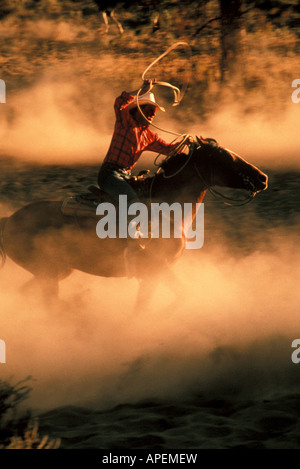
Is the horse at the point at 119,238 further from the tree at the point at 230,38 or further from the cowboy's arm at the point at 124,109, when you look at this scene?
the tree at the point at 230,38

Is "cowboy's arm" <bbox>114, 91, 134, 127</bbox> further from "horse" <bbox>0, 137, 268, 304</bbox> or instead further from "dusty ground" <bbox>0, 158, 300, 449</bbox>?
"dusty ground" <bbox>0, 158, 300, 449</bbox>

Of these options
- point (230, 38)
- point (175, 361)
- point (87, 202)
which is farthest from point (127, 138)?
point (230, 38)

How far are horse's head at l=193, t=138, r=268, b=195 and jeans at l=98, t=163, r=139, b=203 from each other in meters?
0.76

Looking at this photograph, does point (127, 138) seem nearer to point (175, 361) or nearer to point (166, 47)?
point (175, 361)

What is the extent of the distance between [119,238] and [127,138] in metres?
1.14

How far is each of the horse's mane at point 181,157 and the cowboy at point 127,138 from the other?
0.15 metres

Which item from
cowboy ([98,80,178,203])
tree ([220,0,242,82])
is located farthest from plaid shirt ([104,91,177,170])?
tree ([220,0,242,82])

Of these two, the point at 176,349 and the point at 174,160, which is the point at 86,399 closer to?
the point at 176,349

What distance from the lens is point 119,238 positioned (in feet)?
25.7

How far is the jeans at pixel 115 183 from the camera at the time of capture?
7.45m

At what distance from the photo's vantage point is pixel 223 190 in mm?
13875

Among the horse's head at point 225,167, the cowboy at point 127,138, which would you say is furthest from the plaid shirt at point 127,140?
the horse's head at point 225,167

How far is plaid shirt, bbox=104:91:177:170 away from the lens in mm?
7377

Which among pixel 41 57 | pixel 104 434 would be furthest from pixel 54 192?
pixel 41 57
